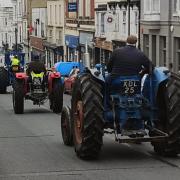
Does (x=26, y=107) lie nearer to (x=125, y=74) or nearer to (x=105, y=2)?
(x=125, y=74)

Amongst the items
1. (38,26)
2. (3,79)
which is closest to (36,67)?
(3,79)

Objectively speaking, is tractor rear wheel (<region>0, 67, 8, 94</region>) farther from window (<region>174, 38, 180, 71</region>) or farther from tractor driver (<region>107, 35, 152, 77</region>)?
tractor driver (<region>107, 35, 152, 77</region>)

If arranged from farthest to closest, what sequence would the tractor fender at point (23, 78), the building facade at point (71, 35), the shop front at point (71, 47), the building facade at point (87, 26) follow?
the shop front at point (71, 47) < the building facade at point (71, 35) < the building facade at point (87, 26) < the tractor fender at point (23, 78)

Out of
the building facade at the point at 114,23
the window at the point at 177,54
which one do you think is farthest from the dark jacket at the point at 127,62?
the building facade at the point at 114,23

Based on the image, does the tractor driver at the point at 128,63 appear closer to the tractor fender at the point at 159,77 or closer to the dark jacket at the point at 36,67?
the tractor fender at the point at 159,77

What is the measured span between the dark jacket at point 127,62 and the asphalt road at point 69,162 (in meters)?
1.40

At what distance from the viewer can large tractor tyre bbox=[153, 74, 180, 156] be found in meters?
9.98

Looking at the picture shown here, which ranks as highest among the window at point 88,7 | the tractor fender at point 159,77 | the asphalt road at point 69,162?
the window at point 88,7

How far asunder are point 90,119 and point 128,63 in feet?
3.85

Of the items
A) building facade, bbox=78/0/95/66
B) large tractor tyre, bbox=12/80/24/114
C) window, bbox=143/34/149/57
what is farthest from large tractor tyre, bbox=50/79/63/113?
building facade, bbox=78/0/95/66

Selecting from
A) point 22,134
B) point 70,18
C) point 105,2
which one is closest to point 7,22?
point 70,18

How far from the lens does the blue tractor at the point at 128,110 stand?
9.88 meters

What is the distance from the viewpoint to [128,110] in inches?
396

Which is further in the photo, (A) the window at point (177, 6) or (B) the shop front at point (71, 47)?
(B) the shop front at point (71, 47)
